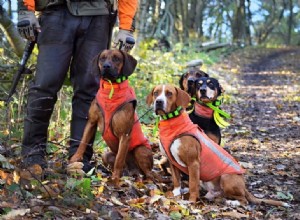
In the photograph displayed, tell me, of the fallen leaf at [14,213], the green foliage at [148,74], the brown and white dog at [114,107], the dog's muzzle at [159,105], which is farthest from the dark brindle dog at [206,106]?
the fallen leaf at [14,213]

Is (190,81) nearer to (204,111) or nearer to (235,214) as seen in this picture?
(204,111)

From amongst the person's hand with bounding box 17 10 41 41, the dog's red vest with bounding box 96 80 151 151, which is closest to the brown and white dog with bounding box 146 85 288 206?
the dog's red vest with bounding box 96 80 151 151

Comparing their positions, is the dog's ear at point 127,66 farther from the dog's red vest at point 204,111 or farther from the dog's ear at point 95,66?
the dog's red vest at point 204,111

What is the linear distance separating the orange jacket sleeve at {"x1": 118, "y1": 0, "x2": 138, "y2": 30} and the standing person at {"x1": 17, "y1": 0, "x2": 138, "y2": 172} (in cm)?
18

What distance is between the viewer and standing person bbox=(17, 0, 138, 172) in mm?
5469

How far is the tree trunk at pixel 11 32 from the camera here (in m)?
7.90

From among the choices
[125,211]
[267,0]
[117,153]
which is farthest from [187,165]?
[267,0]

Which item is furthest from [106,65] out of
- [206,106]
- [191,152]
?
[206,106]

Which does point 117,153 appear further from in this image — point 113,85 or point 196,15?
point 196,15

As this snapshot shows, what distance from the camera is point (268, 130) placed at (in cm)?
1027

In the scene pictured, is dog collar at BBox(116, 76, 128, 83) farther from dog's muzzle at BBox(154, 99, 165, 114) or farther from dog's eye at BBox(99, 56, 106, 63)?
dog's muzzle at BBox(154, 99, 165, 114)

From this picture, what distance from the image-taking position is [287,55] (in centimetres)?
3147

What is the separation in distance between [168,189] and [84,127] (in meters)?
1.19

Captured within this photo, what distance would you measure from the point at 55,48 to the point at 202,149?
1.92m
